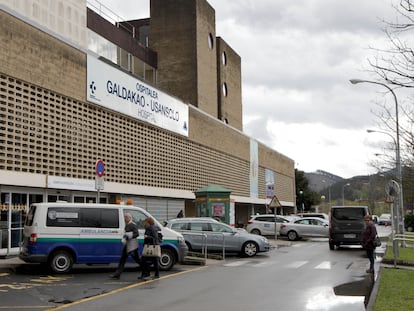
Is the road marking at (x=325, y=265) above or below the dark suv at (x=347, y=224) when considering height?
below

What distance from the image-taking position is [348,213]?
25.0 meters

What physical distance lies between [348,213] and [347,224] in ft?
1.64

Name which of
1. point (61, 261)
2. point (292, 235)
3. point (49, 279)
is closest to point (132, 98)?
point (292, 235)

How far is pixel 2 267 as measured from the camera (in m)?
15.8

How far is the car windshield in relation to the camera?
24875mm

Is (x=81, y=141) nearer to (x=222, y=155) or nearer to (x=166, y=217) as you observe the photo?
(x=166, y=217)

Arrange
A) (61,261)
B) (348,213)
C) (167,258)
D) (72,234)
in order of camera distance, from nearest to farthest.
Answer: (61,261)
(72,234)
(167,258)
(348,213)

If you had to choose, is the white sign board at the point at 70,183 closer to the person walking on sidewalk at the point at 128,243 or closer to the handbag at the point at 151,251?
the person walking on sidewalk at the point at 128,243

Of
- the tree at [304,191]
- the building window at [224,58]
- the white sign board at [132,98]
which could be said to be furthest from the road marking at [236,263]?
the tree at [304,191]

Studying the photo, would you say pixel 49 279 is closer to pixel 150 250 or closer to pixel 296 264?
pixel 150 250

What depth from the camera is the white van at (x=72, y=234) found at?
1451 centimetres

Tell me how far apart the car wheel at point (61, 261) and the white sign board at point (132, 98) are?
9.91 m

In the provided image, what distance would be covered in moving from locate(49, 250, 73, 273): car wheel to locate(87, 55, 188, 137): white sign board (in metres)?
9.91

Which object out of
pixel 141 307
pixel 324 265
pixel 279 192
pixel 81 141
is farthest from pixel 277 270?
pixel 279 192
